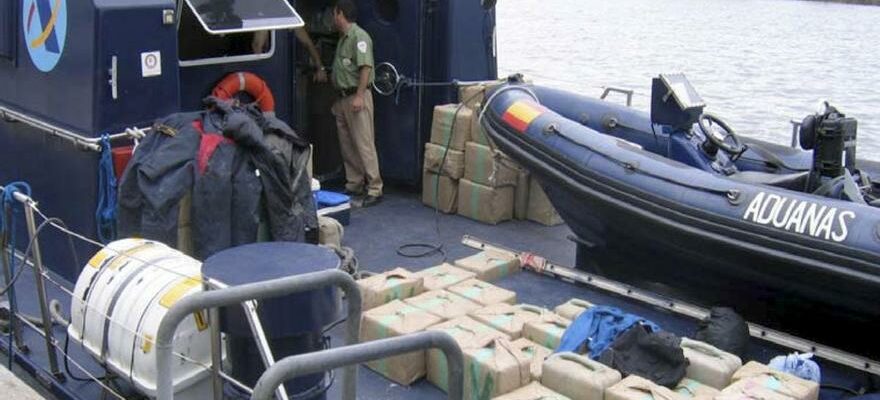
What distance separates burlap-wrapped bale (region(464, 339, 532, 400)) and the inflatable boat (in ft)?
3.82

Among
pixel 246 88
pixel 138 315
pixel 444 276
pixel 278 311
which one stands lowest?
pixel 444 276

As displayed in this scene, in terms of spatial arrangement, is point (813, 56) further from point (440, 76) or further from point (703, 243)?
point (703, 243)

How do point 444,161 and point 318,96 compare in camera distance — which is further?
point 318,96

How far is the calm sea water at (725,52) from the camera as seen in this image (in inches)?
488

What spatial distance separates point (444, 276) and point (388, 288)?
0.34 m

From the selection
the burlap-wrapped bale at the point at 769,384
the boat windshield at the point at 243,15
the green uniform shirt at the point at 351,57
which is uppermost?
the boat windshield at the point at 243,15

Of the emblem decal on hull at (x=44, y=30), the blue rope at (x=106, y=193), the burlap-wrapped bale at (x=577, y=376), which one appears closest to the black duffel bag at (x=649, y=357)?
the burlap-wrapped bale at (x=577, y=376)

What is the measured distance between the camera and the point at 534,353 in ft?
11.9

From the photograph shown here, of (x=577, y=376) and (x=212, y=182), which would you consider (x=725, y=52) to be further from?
(x=577, y=376)

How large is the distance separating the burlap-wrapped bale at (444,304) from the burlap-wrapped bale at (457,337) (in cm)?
9

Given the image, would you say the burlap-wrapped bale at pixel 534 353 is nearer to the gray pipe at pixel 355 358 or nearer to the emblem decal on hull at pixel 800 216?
the emblem decal on hull at pixel 800 216

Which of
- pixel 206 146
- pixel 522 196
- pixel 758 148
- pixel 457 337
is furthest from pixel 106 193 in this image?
pixel 758 148

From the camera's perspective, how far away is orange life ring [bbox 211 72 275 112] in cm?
512

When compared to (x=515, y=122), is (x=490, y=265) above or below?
below
